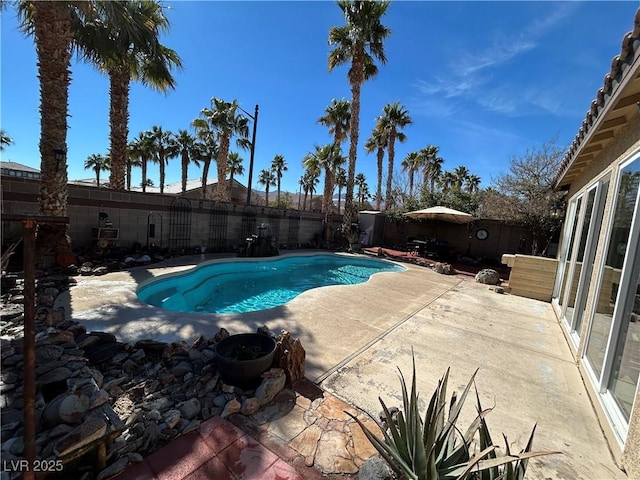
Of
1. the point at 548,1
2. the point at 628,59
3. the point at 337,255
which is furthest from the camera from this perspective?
the point at 337,255

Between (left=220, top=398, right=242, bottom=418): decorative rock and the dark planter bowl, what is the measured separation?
0.27 metres

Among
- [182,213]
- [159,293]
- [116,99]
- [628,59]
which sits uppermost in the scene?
[116,99]

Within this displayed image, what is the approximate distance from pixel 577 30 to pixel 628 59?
3.80 metres

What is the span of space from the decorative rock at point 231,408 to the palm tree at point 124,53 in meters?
8.67

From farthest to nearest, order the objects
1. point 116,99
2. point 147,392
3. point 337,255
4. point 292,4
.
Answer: point 337,255 → point 116,99 → point 292,4 → point 147,392

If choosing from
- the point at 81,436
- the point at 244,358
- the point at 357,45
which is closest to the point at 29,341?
the point at 81,436

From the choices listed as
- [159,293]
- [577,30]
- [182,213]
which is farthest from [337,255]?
[577,30]

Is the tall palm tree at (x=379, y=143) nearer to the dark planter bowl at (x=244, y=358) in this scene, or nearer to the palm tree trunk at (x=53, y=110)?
the palm tree trunk at (x=53, y=110)

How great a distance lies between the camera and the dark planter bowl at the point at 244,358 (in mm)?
2762

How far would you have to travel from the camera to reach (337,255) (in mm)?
13344

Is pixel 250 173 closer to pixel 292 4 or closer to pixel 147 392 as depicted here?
pixel 292 4

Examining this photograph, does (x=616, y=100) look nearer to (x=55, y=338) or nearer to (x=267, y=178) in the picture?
(x=55, y=338)

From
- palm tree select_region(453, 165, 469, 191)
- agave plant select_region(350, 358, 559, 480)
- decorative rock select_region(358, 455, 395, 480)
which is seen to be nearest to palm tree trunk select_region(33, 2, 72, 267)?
decorative rock select_region(358, 455, 395, 480)

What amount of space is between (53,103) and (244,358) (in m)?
7.74
